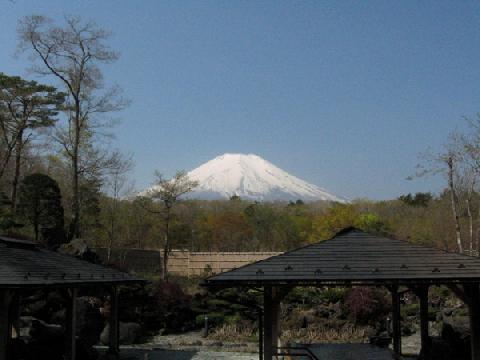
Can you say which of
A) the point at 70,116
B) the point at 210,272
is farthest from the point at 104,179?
the point at 210,272

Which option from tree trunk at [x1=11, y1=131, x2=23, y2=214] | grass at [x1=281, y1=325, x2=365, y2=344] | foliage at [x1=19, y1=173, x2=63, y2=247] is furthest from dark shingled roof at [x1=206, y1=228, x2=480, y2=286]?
tree trunk at [x1=11, y1=131, x2=23, y2=214]

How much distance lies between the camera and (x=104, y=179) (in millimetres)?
34625

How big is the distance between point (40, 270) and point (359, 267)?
20.2 feet

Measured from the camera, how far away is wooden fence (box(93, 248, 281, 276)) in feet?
110

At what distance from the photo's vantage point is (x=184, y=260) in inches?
1396

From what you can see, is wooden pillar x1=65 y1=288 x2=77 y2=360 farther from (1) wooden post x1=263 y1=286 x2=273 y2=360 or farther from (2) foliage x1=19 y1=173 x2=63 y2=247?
(2) foliage x1=19 y1=173 x2=63 y2=247

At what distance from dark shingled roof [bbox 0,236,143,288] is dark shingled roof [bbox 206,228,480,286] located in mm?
3193

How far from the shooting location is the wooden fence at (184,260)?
33.4 meters

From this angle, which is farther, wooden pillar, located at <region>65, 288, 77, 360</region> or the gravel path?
the gravel path

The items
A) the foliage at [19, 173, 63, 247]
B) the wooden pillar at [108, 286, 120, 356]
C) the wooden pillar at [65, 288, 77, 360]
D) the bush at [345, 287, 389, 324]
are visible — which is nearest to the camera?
the wooden pillar at [65, 288, 77, 360]

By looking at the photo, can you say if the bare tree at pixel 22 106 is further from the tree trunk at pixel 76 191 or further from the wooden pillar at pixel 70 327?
the wooden pillar at pixel 70 327

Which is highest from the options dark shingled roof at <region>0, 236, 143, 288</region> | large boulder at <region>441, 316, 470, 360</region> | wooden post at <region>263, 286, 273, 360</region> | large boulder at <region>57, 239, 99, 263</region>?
large boulder at <region>57, 239, 99, 263</region>

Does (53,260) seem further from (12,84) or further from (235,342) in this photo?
(12,84)

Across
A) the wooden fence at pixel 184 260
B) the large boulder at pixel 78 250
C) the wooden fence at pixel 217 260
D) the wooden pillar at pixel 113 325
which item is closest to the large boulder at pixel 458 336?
the wooden pillar at pixel 113 325
